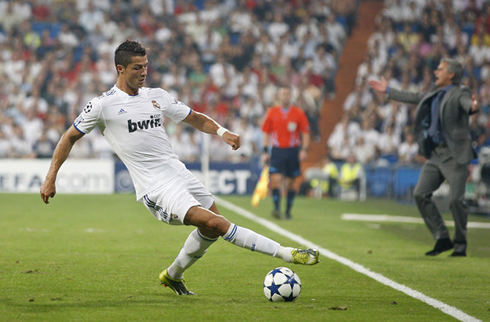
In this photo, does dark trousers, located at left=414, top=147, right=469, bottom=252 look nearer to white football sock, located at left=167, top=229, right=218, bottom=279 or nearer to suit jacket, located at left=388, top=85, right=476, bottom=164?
suit jacket, located at left=388, top=85, right=476, bottom=164

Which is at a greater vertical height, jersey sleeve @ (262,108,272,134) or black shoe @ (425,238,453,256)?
jersey sleeve @ (262,108,272,134)

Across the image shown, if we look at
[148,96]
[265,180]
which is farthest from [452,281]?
[265,180]

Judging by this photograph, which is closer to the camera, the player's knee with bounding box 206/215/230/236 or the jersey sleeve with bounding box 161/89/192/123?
the player's knee with bounding box 206/215/230/236

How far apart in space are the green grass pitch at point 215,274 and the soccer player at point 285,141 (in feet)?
3.31

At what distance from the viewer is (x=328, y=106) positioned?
25094mm

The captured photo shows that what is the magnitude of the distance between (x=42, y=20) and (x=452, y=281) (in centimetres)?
2131

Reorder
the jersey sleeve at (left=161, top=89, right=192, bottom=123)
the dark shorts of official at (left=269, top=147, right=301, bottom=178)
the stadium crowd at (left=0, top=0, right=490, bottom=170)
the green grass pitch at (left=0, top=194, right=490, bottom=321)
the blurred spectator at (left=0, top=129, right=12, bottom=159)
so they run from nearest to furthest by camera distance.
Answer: the green grass pitch at (left=0, top=194, right=490, bottom=321), the jersey sleeve at (left=161, top=89, right=192, bottom=123), the dark shorts of official at (left=269, top=147, right=301, bottom=178), the blurred spectator at (left=0, top=129, right=12, bottom=159), the stadium crowd at (left=0, top=0, right=490, bottom=170)

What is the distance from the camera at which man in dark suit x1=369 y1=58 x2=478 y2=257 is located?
9.07m

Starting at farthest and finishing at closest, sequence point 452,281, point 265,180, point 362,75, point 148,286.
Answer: point 362,75
point 265,180
point 452,281
point 148,286

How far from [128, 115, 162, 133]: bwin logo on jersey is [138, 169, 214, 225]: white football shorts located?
0.44 metres

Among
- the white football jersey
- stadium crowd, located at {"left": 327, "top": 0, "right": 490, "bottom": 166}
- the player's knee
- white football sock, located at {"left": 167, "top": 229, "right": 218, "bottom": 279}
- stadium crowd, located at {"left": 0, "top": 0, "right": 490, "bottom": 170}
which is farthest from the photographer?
stadium crowd, located at {"left": 0, "top": 0, "right": 490, "bottom": 170}

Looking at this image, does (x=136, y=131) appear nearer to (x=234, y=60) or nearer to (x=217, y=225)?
(x=217, y=225)

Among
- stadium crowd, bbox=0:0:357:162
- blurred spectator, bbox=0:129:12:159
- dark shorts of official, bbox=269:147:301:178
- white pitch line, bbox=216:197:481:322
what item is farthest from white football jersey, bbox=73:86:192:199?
blurred spectator, bbox=0:129:12:159

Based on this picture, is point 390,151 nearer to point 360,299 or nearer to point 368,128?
point 368,128
